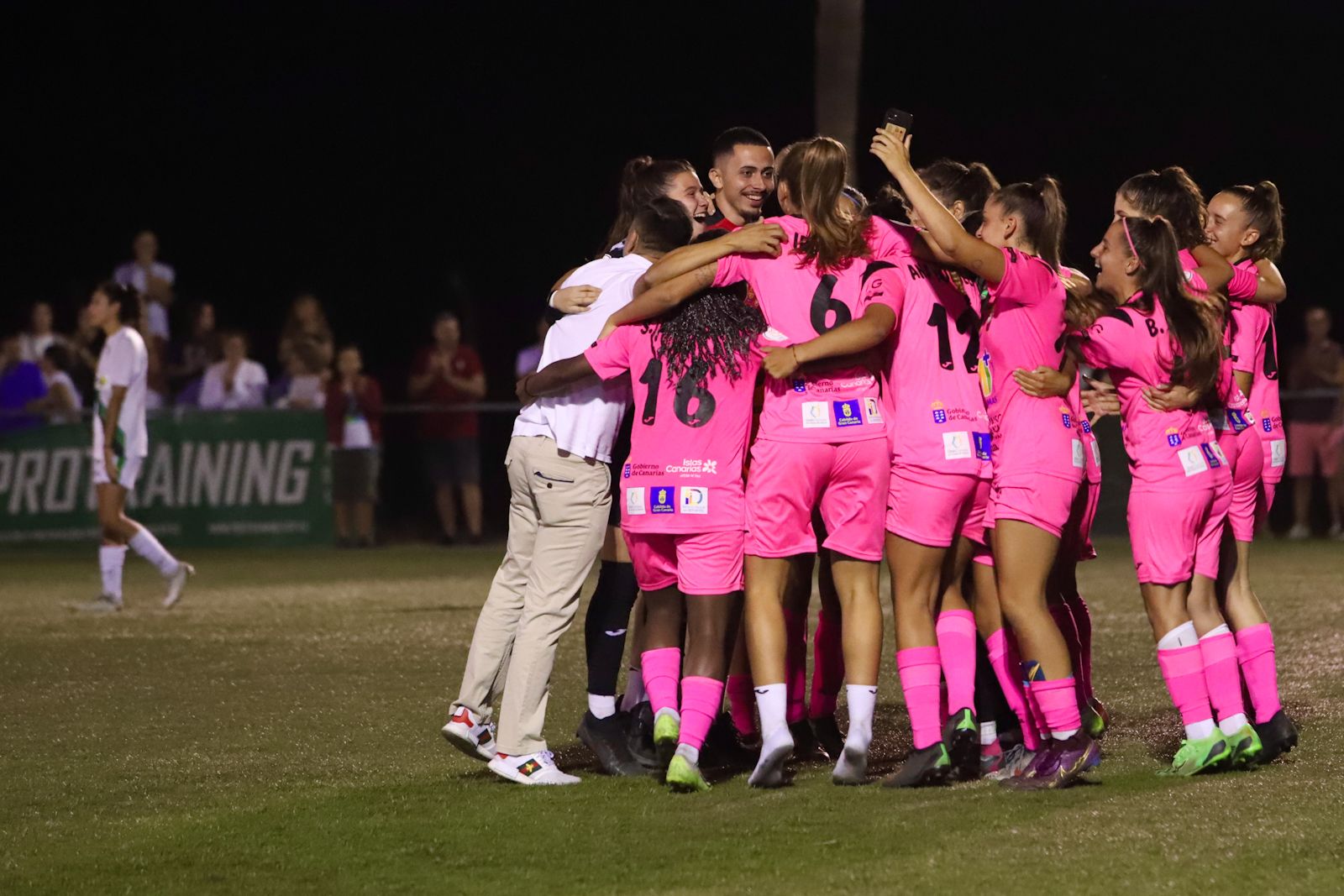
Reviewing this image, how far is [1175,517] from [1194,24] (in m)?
19.9

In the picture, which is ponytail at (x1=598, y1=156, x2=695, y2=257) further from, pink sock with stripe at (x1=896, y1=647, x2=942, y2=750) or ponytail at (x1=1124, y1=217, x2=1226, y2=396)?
pink sock with stripe at (x1=896, y1=647, x2=942, y2=750)


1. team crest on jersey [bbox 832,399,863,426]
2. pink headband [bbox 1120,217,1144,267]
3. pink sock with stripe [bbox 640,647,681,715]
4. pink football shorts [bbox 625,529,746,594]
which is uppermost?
pink headband [bbox 1120,217,1144,267]

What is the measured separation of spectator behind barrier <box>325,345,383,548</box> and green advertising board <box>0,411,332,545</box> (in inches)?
6.3

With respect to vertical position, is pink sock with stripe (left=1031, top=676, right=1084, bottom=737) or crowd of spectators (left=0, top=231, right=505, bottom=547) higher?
crowd of spectators (left=0, top=231, right=505, bottom=547)

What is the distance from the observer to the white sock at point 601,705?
6.56 m

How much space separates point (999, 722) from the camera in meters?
6.88

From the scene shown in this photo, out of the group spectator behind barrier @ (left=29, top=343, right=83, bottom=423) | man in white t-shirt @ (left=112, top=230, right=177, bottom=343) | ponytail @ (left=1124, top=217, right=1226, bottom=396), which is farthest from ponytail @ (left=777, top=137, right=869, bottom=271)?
man in white t-shirt @ (left=112, top=230, right=177, bottom=343)

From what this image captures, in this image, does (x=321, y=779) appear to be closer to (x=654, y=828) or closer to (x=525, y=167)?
(x=654, y=828)

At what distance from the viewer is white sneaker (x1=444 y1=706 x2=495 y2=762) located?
628cm

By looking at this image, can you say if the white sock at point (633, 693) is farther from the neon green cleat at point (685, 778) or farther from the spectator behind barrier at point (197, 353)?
the spectator behind barrier at point (197, 353)

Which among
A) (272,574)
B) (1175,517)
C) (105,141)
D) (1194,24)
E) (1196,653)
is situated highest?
(1194,24)

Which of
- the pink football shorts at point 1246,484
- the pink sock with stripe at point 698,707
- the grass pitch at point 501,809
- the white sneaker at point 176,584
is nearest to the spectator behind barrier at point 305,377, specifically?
the white sneaker at point 176,584

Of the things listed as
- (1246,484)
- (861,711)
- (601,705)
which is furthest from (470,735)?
(1246,484)

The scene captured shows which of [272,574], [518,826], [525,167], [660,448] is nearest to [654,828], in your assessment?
[518,826]
